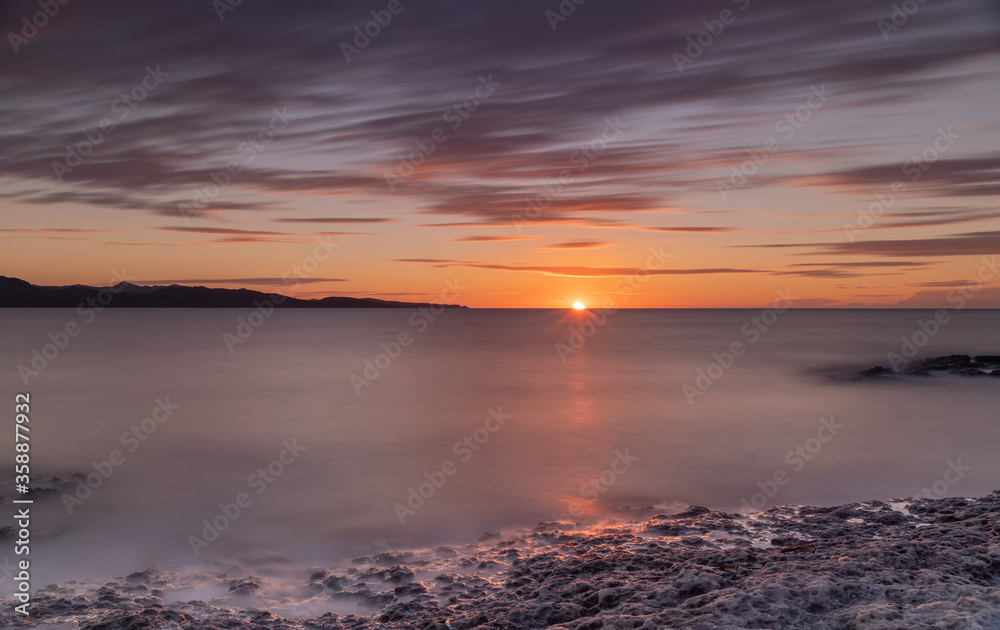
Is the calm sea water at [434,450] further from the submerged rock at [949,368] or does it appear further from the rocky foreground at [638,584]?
the submerged rock at [949,368]

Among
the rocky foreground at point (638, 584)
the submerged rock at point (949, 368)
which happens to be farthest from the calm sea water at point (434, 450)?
the submerged rock at point (949, 368)

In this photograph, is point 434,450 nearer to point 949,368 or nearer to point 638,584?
point 638,584

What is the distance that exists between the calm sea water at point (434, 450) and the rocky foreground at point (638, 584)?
103 cm

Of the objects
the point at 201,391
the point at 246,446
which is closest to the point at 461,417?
the point at 246,446

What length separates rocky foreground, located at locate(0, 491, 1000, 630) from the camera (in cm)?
385

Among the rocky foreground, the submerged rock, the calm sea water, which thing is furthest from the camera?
Result: the submerged rock

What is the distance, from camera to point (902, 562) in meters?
4.61

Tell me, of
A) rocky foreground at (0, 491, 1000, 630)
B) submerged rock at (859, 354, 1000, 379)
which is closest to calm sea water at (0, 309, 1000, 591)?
rocky foreground at (0, 491, 1000, 630)

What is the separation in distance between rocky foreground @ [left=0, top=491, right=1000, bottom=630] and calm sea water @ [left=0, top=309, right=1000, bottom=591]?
1027 mm

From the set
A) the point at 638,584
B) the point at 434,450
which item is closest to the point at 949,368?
the point at 434,450

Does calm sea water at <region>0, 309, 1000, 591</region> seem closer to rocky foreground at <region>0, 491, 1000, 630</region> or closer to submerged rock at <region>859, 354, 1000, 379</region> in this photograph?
rocky foreground at <region>0, 491, 1000, 630</region>

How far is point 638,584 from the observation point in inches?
186

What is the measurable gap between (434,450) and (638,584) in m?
8.02

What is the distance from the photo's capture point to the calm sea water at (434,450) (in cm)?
780
